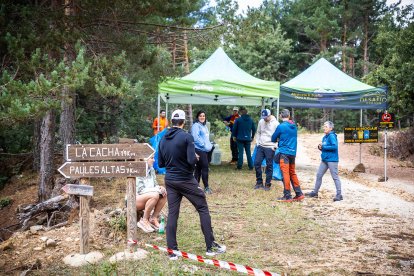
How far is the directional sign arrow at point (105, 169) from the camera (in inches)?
211

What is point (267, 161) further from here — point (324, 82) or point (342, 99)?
point (324, 82)

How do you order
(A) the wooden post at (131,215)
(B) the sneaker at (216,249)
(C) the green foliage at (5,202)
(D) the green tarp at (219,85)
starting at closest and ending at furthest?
(B) the sneaker at (216,249) < (A) the wooden post at (131,215) < (C) the green foliage at (5,202) < (D) the green tarp at (219,85)

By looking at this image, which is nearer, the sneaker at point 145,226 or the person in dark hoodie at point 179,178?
the person in dark hoodie at point 179,178

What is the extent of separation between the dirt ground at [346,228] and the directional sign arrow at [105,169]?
108cm

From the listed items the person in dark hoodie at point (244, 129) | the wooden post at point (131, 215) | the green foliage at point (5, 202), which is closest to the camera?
the wooden post at point (131, 215)

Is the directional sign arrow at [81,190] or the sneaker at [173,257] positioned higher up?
the directional sign arrow at [81,190]

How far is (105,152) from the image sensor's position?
17.8ft

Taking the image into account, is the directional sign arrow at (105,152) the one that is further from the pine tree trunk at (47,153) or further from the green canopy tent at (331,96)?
the green canopy tent at (331,96)

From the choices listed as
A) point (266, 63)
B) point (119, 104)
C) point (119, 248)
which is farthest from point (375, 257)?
point (266, 63)

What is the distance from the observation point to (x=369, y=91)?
13.1 m

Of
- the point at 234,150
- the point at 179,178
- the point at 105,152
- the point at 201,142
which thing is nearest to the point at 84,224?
the point at 105,152

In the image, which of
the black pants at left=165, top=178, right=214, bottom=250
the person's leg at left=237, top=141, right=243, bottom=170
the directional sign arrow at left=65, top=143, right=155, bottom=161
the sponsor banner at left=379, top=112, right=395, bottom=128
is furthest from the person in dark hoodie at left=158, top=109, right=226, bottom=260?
the sponsor banner at left=379, top=112, right=395, bottom=128

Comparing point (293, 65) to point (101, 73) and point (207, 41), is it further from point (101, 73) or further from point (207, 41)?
point (101, 73)

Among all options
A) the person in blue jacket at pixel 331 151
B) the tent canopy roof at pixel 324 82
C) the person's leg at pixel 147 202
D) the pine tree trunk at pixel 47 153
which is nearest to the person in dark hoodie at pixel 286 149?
the person in blue jacket at pixel 331 151
